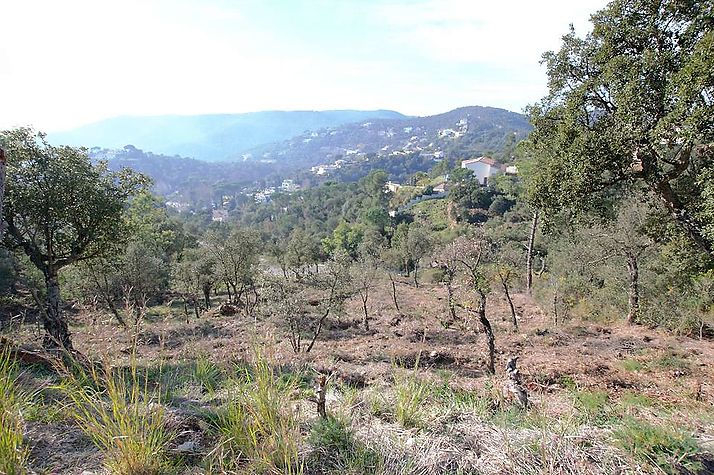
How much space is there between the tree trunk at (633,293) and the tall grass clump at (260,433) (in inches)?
610

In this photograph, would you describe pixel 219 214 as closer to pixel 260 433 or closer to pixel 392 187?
pixel 392 187

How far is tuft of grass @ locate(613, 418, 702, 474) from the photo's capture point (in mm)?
2308

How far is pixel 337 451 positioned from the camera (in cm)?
268

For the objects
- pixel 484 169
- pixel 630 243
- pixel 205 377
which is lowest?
pixel 630 243

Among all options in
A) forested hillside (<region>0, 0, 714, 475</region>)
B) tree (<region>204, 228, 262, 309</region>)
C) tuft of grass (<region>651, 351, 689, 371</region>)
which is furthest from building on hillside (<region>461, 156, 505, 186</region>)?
tuft of grass (<region>651, 351, 689, 371</region>)

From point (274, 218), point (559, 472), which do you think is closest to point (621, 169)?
point (559, 472)

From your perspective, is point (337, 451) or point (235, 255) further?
point (235, 255)

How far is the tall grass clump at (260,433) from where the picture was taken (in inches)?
91.6

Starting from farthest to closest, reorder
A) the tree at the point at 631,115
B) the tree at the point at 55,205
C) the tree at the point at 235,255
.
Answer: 1. the tree at the point at 235,255
2. the tree at the point at 55,205
3. the tree at the point at 631,115

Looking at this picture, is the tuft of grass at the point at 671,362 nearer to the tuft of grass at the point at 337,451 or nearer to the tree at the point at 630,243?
the tree at the point at 630,243

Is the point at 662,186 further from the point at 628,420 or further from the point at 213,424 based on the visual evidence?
the point at 213,424

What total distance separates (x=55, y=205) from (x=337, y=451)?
9683mm

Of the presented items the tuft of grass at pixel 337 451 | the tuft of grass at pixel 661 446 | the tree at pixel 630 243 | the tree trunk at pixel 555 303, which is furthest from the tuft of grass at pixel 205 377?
the tree trunk at pixel 555 303

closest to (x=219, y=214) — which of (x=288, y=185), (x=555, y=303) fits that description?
(x=288, y=185)
